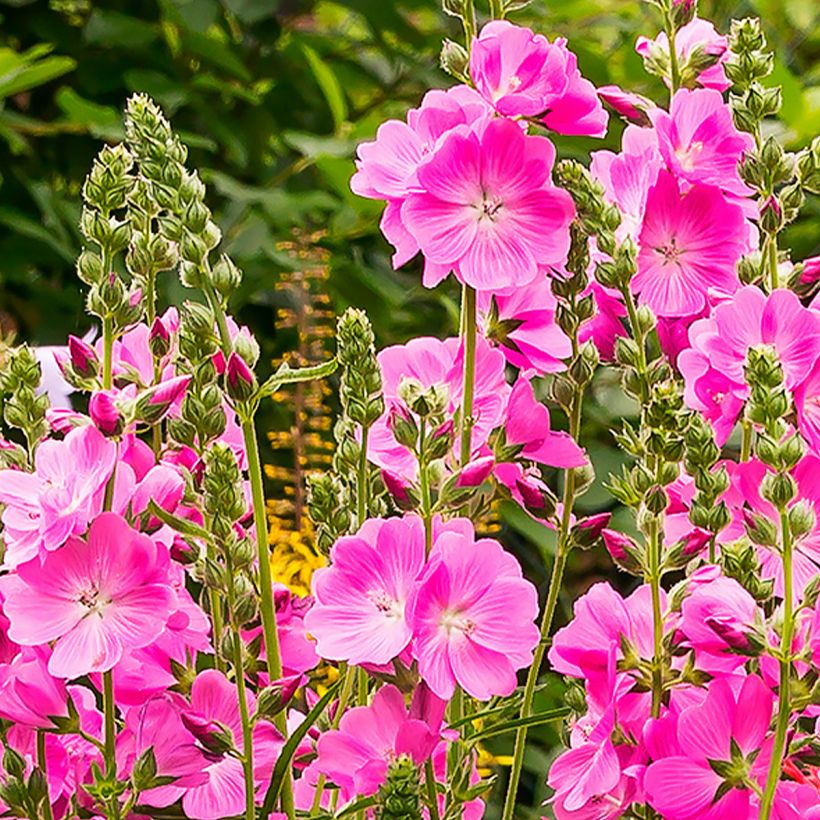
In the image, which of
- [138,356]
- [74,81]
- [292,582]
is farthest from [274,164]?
[138,356]

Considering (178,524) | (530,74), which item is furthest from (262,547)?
(530,74)

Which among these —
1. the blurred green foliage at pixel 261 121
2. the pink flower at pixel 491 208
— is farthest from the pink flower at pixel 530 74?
the blurred green foliage at pixel 261 121

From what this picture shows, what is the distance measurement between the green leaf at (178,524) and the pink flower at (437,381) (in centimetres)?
5

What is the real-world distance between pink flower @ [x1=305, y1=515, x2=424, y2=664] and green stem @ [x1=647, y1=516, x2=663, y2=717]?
6cm

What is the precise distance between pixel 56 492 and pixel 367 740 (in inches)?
3.4

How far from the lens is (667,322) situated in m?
0.42

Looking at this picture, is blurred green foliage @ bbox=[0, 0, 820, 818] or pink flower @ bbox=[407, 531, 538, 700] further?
blurred green foliage @ bbox=[0, 0, 820, 818]

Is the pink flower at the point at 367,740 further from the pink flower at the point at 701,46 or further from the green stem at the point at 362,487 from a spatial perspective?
the pink flower at the point at 701,46

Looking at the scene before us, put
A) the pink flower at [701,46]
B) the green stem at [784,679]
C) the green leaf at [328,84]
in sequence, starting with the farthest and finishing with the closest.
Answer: the green leaf at [328,84], the pink flower at [701,46], the green stem at [784,679]

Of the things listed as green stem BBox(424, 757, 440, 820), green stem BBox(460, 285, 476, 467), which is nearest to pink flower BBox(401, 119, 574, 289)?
green stem BBox(460, 285, 476, 467)

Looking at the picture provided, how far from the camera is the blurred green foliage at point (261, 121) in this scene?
1.11 m

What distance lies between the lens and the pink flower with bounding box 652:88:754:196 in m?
0.39

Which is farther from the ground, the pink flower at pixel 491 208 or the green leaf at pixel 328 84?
the pink flower at pixel 491 208

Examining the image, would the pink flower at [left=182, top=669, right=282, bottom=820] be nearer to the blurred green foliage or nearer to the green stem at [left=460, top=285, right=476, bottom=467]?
the green stem at [left=460, top=285, right=476, bottom=467]
